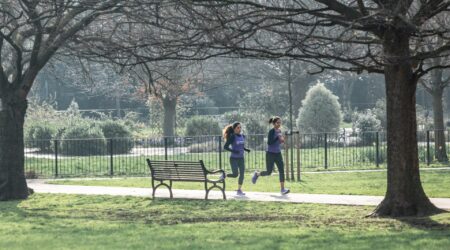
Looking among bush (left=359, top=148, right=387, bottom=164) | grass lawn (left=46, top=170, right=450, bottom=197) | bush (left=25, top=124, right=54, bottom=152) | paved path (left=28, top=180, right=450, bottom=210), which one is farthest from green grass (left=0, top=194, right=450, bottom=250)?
bush (left=25, top=124, right=54, bottom=152)

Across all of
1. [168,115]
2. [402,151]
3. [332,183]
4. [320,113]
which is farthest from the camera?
[168,115]

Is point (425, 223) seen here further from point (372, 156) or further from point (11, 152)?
point (372, 156)

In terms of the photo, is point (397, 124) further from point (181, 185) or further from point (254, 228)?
point (181, 185)

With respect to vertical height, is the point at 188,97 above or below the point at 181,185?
above

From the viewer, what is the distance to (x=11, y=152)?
57.9 feet

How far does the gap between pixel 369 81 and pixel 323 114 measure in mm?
30523

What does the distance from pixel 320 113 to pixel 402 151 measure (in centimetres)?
2488

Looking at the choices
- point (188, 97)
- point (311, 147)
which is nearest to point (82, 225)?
point (311, 147)

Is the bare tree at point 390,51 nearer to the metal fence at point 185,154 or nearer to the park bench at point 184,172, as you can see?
the park bench at point 184,172

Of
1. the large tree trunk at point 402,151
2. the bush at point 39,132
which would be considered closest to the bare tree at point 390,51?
the large tree trunk at point 402,151

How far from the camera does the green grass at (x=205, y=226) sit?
9.86 meters

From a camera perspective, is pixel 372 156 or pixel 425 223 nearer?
pixel 425 223

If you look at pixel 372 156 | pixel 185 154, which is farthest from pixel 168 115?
pixel 372 156

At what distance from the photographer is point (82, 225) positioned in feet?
40.7
